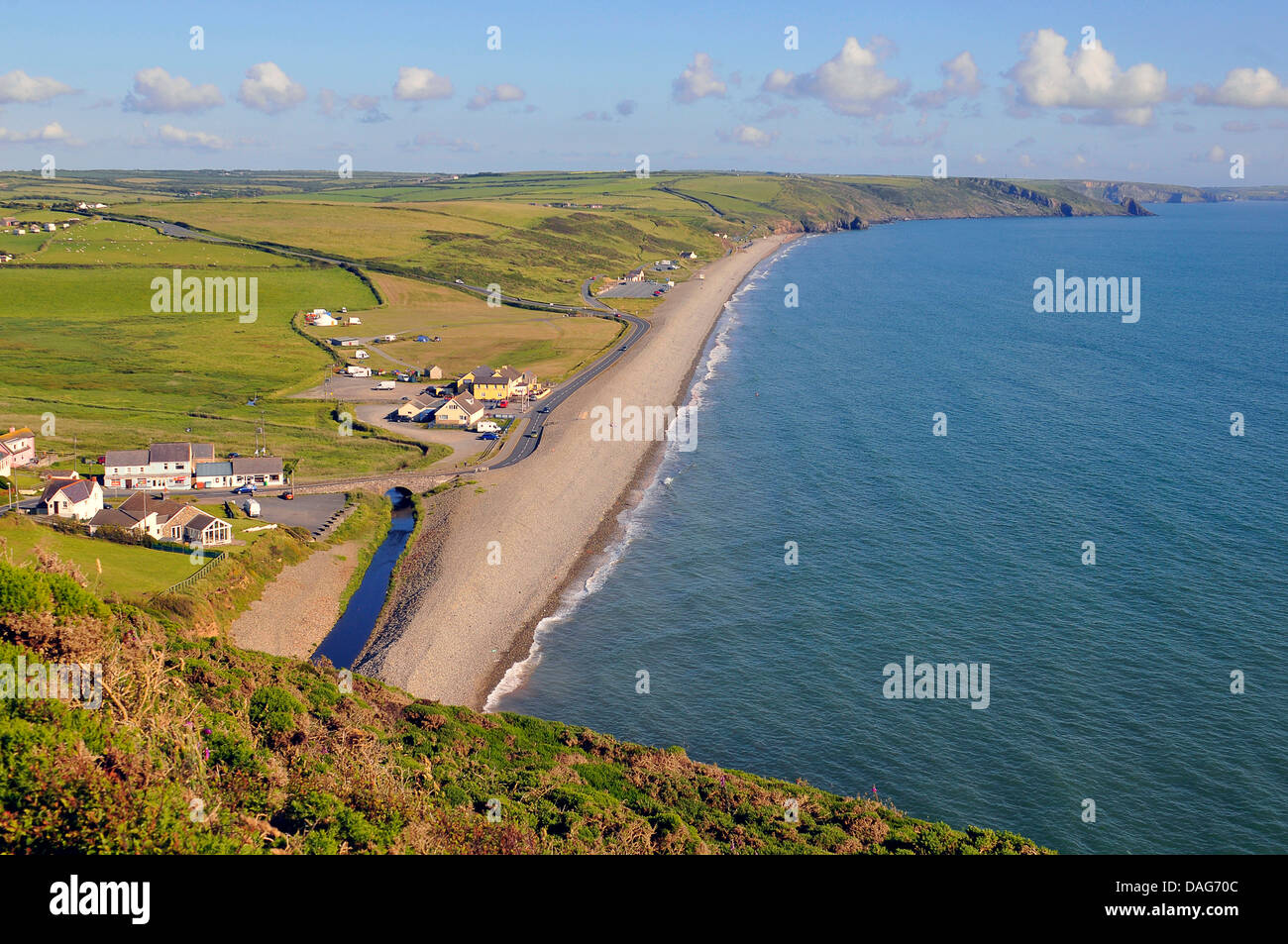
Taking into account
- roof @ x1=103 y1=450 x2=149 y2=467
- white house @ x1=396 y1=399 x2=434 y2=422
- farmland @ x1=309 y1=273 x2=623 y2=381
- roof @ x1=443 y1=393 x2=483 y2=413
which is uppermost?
farmland @ x1=309 y1=273 x2=623 y2=381

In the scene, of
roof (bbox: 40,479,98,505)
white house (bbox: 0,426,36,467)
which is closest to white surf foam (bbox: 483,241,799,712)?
roof (bbox: 40,479,98,505)

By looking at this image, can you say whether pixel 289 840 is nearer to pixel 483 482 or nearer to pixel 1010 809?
pixel 1010 809

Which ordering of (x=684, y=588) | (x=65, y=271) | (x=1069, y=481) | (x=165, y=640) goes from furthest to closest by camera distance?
1. (x=65, y=271)
2. (x=1069, y=481)
3. (x=684, y=588)
4. (x=165, y=640)

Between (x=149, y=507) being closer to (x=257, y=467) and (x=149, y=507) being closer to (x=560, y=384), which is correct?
(x=257, y=467)

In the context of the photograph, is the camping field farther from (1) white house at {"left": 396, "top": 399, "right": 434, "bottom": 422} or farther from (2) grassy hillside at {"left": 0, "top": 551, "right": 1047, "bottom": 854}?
(2) grassy hillside at {"left": 0, "top": 551, "right": 1047, "bottom": 854}

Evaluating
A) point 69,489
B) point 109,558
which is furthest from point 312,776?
point 69,489

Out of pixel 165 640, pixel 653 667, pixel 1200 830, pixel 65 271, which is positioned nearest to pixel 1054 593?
pixel 1200 830
